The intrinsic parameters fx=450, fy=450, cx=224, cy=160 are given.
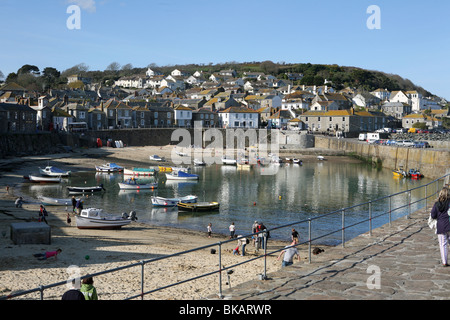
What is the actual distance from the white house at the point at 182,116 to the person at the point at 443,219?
277ft

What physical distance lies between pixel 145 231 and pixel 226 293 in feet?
60.8

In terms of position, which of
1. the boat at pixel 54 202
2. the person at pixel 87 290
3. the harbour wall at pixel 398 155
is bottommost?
the boat at pixel 54 202

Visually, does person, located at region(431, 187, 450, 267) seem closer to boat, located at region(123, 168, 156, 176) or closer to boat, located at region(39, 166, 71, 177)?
boat, located at region(39, 166, 71, 177)

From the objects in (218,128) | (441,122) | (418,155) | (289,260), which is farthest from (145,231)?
(441,122)

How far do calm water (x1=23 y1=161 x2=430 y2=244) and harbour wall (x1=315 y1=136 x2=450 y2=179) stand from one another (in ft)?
8.54

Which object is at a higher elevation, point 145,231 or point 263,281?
point 263,281

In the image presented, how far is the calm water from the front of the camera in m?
29.3

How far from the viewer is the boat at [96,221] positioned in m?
24.5

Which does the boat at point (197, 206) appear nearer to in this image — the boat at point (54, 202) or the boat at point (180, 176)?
the boat at point (54, 202)

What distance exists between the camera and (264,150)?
8331cm

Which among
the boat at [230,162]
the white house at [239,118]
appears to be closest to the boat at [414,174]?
the boat at [230,162]

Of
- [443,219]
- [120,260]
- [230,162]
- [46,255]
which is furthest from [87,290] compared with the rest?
[230,162]

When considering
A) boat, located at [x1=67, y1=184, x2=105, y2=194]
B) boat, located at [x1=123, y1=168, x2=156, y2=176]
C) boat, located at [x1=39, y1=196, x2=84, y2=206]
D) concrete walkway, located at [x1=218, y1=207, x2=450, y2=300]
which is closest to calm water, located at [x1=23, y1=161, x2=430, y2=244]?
boat, located at [x1=67, y1=184, x2=105, y2=194]
